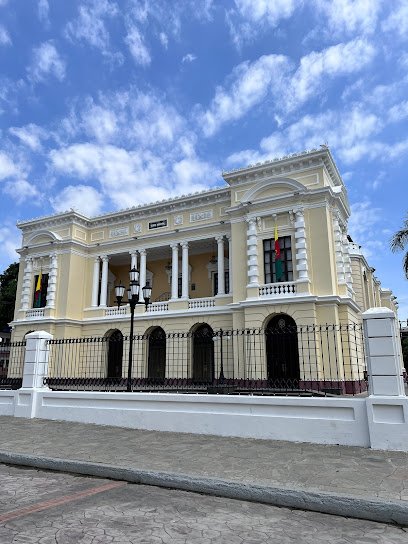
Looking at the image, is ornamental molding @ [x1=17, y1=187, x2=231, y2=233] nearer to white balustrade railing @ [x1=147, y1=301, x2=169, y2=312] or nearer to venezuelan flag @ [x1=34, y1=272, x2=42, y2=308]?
venezuelan flag @ [x1=34, y1=272, x2=42, y2=308]

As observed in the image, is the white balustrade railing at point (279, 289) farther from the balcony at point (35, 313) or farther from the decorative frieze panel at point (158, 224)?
the balcony at point (35, 313)

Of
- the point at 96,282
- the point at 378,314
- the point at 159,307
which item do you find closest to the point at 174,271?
the point at 159,307

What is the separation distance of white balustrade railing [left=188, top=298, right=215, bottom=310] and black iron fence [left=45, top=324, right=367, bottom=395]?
165cm

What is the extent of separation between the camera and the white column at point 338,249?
19.8 metres

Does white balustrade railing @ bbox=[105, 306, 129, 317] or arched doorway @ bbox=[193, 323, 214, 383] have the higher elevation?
white balustrade railing @ bbox=[105, 306, 129, 317]

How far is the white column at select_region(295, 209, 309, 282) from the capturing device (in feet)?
62.8

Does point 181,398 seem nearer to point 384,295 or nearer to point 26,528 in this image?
point 26,528

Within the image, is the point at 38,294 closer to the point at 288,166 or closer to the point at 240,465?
the point at 288,166

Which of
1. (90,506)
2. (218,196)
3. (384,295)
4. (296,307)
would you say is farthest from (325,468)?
(384,295)

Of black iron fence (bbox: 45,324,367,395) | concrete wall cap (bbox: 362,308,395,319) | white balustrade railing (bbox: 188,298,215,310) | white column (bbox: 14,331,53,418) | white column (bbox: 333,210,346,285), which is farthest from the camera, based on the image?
white balustrade railing (bbox: 188,298,215,310)

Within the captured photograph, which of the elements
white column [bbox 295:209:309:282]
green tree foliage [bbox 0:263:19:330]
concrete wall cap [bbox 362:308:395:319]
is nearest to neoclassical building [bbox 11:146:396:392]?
white column [bbox 295:209:309:282]

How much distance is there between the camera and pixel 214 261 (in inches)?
1039

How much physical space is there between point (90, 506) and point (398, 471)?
13.0 feet

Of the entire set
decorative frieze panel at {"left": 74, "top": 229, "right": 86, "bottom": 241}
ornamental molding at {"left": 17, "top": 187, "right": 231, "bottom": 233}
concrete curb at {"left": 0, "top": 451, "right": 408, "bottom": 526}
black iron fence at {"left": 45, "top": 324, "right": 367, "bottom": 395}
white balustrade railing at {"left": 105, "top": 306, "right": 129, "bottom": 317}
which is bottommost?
concrete curb at {"left": 0, "top": 451, "right": 408, "bottom": 526}
